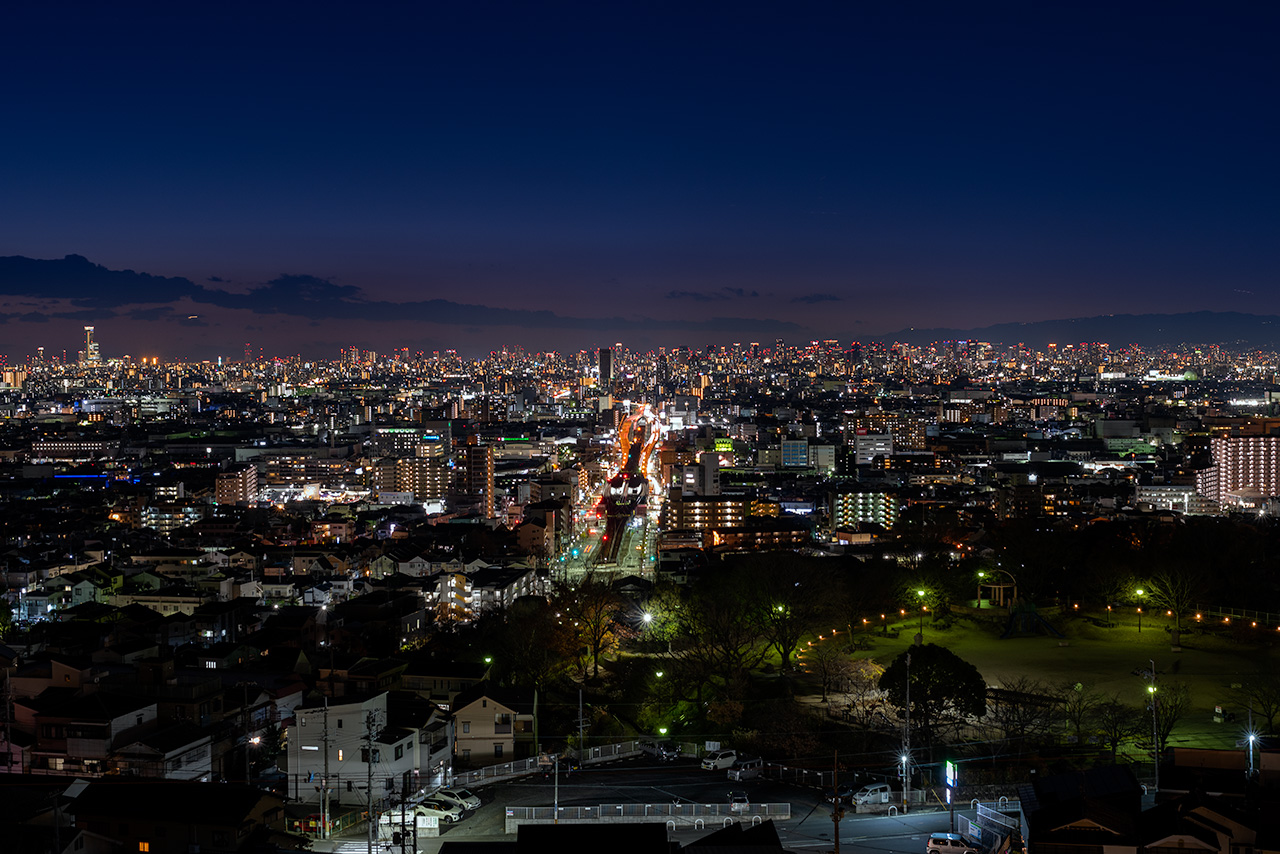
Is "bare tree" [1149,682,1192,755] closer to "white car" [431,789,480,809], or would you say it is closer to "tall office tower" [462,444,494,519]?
"white car" [431,789,480,809]

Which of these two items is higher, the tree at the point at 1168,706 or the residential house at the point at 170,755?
the tree at the point at 1168,706

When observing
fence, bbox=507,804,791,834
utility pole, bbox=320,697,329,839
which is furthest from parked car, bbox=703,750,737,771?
utility pole, bbox=320,697,329,839

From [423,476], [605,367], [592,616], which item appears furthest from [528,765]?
[605,367]

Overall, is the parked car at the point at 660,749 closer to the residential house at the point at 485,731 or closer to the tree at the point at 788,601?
the residential house at the point at 485,731

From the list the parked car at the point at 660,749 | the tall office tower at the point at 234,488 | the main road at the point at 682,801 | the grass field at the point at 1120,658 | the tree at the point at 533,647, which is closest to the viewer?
the main road at the point at 682,801

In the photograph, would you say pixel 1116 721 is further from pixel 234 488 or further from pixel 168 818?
pixel 234 488

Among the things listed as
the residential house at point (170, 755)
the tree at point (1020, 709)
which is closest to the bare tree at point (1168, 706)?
the tree at point (1020, 709)

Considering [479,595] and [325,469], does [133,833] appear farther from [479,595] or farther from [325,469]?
[325,469]
